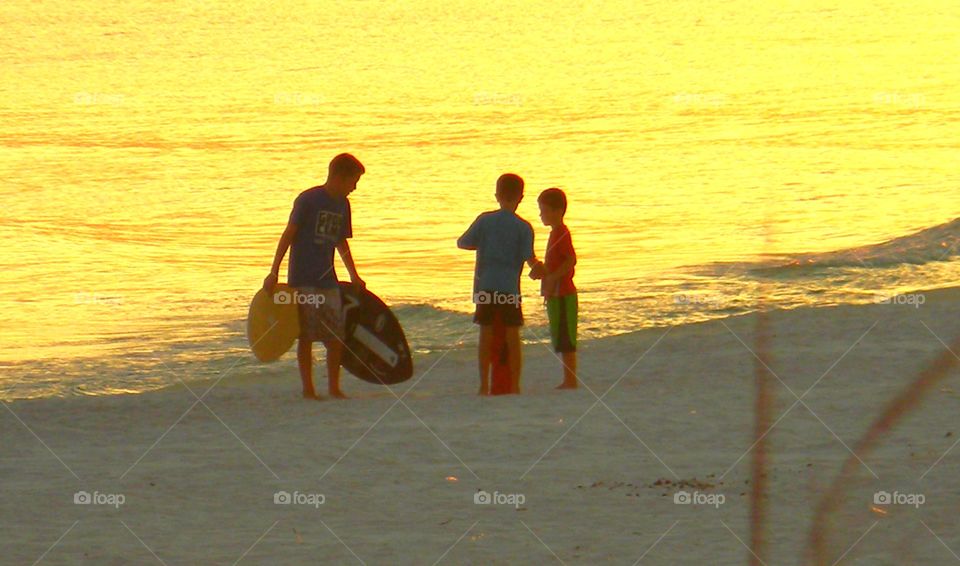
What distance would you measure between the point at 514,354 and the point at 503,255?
59 cm

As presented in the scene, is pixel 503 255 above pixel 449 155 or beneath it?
above

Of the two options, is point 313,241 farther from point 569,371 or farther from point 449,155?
point 449,155

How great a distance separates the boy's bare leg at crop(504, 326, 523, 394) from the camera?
880 centimetres

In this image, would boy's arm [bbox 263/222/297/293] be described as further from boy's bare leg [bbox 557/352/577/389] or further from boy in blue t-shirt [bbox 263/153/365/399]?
boy's bare leg [bbox 557/352/577/389]

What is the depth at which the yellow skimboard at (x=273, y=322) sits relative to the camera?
28.7ft

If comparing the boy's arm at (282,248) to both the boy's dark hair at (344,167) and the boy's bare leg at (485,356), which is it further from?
the boy's bare leg at (485,356)

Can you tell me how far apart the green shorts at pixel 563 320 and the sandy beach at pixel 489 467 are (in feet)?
0.91

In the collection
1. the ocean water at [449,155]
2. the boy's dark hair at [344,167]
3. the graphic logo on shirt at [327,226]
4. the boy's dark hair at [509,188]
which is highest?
the boy's dark hair at [344,167]

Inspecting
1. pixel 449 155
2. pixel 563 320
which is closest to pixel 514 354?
pixel 563 320

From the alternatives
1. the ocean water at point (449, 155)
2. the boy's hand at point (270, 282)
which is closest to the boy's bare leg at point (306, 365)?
the boy's hand at point (270, 282)

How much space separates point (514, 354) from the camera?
888 cm

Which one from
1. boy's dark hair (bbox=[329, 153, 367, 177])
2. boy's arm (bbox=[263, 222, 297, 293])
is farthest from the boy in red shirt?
boy's arm (bbox=[263, 222, 297, 293])

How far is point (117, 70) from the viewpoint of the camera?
48.6 metres

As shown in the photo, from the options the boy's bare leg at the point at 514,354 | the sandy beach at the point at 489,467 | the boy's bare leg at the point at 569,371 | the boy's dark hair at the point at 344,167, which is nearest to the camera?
the sandy beach at the point at 489,467
